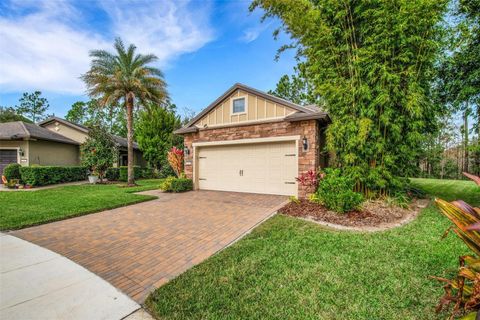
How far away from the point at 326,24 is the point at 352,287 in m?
6.75

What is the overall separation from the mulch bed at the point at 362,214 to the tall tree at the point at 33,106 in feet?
156

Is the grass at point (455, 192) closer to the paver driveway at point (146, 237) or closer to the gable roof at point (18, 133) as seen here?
the paver driveway at point (146, 237)

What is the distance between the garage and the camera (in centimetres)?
1299

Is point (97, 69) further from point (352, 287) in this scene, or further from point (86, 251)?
point (352, 287)

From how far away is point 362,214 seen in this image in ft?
17.5

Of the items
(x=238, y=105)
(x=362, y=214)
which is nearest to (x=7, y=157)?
(x=238, y=105)

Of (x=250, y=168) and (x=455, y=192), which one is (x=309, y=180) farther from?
(x=455, y=192)

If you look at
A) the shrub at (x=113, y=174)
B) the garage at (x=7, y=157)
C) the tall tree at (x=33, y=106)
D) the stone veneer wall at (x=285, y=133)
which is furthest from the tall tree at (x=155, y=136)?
the tall tree at (x=33, y=106)

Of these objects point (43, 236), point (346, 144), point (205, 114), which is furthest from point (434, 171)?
point (43, 236)

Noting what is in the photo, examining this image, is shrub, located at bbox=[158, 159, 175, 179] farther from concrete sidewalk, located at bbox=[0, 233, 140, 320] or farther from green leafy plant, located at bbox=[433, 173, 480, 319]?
green leafy plant, located at bbox=[433, 173, 480, 319]

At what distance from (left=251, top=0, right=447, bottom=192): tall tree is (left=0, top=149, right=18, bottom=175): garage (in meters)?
17.4

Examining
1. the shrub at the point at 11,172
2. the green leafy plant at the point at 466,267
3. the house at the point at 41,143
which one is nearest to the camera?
the green leafy plant at the point at 466,267

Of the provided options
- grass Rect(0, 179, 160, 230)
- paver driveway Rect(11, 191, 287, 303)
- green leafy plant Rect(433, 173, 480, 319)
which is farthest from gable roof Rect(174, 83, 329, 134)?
green leafy plant Rect(433, 173, 480, 319)

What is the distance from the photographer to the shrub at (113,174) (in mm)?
14873
